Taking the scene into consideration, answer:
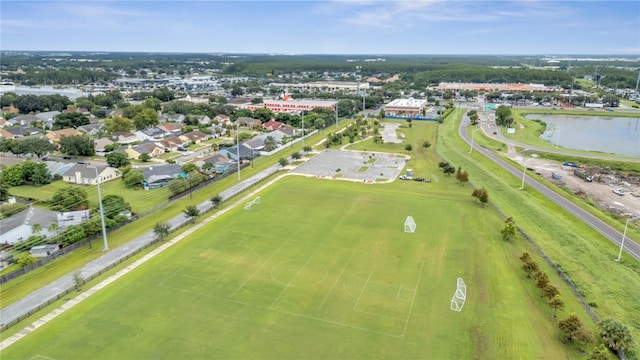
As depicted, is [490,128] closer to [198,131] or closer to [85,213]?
[198,131]

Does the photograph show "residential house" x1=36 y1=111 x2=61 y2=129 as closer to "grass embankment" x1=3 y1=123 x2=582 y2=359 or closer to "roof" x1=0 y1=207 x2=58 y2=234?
"roof" x1=0 y1=207 x2=58 y2=234

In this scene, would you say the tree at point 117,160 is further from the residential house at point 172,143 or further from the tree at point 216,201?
the tree at point 216,201

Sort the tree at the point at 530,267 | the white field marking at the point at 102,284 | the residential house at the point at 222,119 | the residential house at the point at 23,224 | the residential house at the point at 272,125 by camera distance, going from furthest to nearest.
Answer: the residential house at the point at 222,119, the residential house at the point at 272,125, the residential house at the point at 23,224, the tree at the point at 530,267, the white field marking at the point at 102,284

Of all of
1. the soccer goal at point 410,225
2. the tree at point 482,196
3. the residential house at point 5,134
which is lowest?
the soccer goal at point 410,225

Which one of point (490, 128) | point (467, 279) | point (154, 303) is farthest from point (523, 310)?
point (490, 128)

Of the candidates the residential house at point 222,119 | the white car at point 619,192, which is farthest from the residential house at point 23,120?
the white car at point 619,192

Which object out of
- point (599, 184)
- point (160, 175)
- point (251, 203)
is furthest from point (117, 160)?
point (599, 184)
